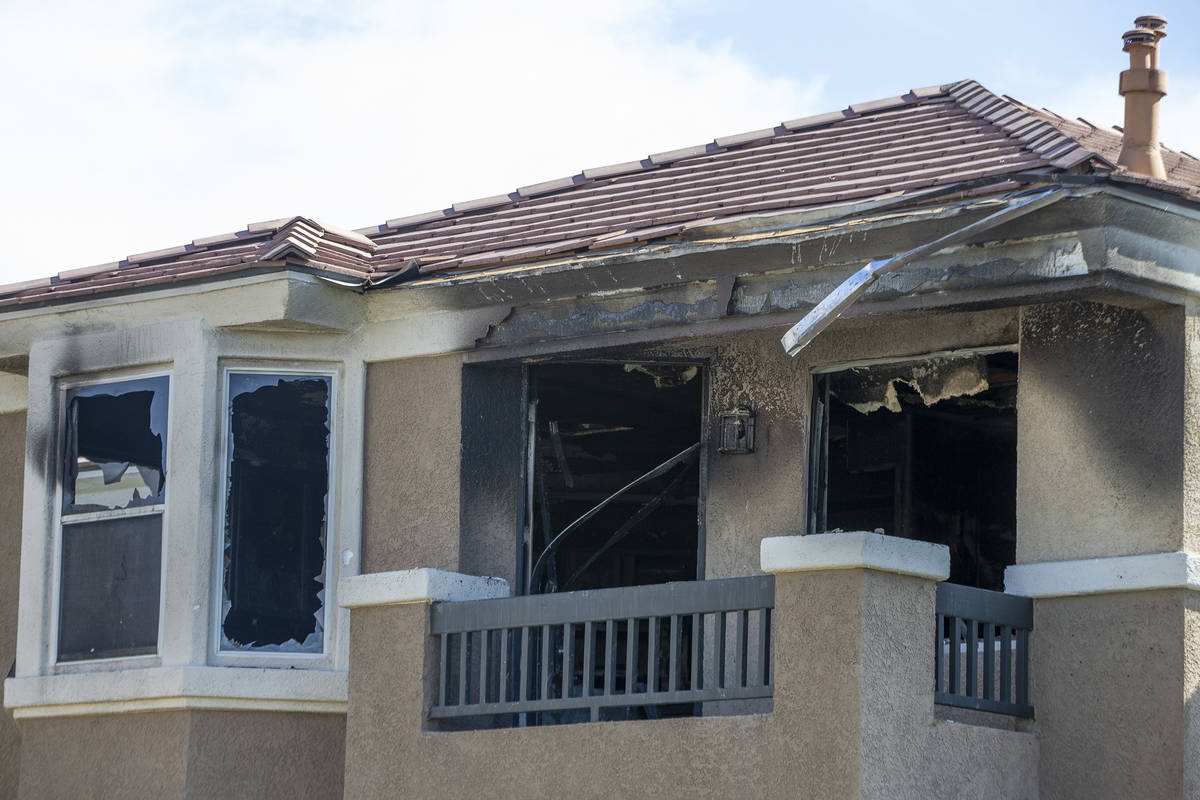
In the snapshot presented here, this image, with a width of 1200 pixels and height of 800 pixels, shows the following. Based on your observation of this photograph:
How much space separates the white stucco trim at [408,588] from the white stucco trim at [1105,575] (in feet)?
8.56

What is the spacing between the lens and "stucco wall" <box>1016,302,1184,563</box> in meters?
8.02

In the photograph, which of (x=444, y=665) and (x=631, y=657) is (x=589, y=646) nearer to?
(x=631, y=657)

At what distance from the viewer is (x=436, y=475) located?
965 centimetres

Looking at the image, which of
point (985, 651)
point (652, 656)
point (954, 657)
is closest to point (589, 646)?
point (652, 656)

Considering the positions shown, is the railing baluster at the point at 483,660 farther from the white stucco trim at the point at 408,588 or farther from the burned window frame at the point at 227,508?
the burned window frame at the point at 227,508

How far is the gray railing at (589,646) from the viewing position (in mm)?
7691

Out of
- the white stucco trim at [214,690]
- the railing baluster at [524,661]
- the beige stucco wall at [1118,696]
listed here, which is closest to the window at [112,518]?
the white stucco trim at [214,690]

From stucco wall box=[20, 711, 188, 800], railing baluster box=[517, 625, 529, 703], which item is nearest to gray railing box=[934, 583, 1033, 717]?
railing baluster box=[517, 625, 529, 703]

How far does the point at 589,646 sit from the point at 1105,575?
2.35 metres

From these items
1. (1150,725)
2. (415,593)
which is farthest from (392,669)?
(1150,725)

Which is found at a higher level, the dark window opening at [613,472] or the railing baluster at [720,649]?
the dark window opening at [613,472]

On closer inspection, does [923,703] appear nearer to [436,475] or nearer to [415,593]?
[415,593]

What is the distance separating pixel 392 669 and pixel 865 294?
289 centimetres

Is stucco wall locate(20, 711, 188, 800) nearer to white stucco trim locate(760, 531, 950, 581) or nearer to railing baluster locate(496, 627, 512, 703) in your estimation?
railing baluster locate(496, 627, 512, 703)
